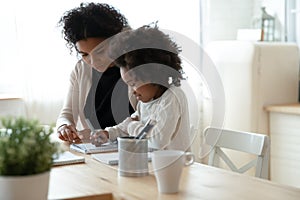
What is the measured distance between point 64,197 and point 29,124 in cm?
29

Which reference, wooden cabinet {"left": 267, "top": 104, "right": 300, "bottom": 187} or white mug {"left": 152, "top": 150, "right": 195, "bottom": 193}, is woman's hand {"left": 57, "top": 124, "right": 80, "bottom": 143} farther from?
wooden cabinet {"left": 267, "top": 104, "right": 300, "bottom": 187}

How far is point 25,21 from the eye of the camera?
10.8ft

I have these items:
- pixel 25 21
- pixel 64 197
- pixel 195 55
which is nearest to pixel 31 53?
pixel 25 21

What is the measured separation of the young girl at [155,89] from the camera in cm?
189

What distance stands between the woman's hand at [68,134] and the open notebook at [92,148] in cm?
10

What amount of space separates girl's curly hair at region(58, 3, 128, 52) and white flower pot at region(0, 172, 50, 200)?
126cm

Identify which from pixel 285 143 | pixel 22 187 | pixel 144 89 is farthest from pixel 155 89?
pixel 285 143

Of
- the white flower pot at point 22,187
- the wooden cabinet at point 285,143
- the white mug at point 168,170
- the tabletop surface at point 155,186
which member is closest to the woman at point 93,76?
the tabletop surface at point 155,186

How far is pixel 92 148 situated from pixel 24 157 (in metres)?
0.89

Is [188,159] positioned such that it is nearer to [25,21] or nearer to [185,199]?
[185,199]

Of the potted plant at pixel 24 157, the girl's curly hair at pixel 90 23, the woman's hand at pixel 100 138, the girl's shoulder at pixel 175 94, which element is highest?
the girl's curly hair at pixel 90 23

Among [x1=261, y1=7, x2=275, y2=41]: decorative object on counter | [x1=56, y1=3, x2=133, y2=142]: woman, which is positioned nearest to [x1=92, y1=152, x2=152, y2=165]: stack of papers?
[x1=56, y1=3, x2=133, y2=142]: woman

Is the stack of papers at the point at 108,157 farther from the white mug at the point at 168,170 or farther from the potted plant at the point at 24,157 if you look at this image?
the potted plant at the point at 24,157

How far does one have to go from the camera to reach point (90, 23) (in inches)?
92.0
